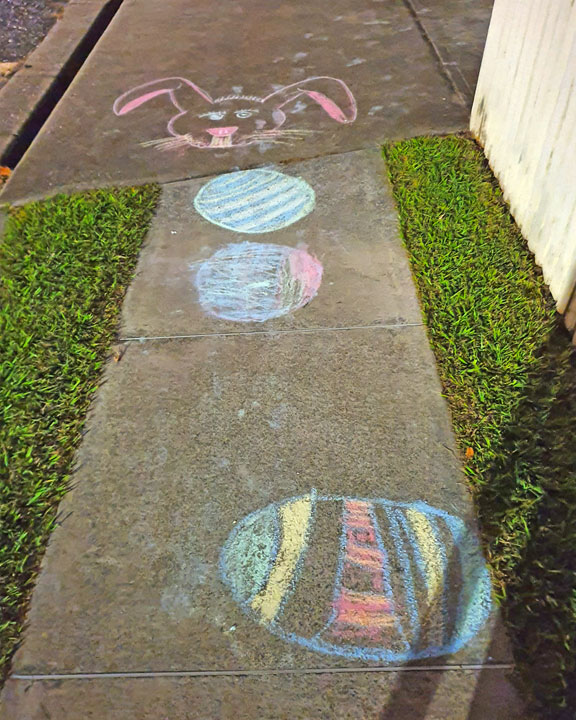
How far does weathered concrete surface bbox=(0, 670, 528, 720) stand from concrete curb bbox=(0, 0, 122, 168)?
405 cm

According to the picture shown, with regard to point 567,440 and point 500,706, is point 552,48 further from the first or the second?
point 500,706

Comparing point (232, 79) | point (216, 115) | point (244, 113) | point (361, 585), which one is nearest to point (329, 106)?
point (244, 113)

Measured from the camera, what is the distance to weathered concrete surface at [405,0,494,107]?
5.10m

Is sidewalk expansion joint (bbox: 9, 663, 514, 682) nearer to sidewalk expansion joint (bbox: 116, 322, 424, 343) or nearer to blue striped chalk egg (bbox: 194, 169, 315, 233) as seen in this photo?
sidewalk expansion joint (bbox: 116, 322, 424, 343)

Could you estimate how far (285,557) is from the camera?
7.19 feet

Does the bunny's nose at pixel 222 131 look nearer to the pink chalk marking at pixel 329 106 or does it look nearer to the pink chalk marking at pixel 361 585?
the pink chalk marking at pixel 329 106

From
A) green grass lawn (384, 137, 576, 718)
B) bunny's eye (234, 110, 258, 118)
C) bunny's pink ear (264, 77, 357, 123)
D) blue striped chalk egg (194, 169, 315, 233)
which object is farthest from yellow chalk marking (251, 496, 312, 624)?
bunny's eye (234, 110, 258, 118)

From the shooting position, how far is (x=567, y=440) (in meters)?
2.45

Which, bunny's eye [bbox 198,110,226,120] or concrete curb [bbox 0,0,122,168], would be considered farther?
concrete curb [bbox 0,0,122,168]

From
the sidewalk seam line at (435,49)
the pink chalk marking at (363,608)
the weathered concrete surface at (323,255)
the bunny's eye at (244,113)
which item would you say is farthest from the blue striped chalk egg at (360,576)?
the sidewalk seam line at (435,49)

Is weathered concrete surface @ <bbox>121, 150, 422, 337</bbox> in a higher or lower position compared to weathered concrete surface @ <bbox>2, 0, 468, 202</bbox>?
lower

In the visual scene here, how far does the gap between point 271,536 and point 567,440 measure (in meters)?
1.24

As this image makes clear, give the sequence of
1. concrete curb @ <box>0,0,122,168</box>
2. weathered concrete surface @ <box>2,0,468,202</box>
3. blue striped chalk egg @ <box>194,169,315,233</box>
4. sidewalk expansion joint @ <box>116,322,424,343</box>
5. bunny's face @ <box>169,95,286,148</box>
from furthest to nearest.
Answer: concrete curb @ <box>0,0,122,168</box> < bunny's face @ <box>169,95,286,148</box> < weathered concrete surface @ <box>2,0,468,202</box> < blue striped chalk egg @ <box>194,169,315,233</box> < sidewalk expansion joint @ <box>116,322,424,343</box>

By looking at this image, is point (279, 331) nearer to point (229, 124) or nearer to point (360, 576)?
point (360, 576)
